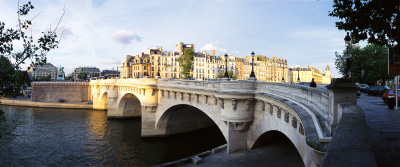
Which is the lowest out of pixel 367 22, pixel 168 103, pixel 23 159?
pixel 23 159

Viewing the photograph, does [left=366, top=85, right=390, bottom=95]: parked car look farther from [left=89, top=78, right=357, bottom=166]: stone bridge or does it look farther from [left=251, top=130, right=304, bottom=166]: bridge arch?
[left=89, top=78, right=357, bottom=166]: stone bridge

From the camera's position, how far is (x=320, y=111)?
8000mm

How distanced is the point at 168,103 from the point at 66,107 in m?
42.3

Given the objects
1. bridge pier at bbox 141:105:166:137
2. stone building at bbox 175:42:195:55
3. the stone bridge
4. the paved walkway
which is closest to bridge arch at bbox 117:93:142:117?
the stone bridge

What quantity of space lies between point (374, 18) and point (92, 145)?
96.4 ft

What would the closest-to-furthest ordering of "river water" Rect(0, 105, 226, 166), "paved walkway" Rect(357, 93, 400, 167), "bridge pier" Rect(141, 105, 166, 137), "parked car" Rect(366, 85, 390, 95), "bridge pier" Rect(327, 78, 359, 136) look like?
"paved walkway" Rect(357, 93, 400, 167)
"bridge pier" Rect(327, 78, 359, 136)
"river water" Rect(0, 105, 226, 166)
"parked car" Rect(366, 85, 390, 95)
"bridge pier" Rect(141, 105, 166, 137)

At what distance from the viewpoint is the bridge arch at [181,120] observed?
30.7m

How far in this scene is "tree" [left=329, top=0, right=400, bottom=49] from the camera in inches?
315

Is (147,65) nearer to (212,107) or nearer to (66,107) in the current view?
(66,107)

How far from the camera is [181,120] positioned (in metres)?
33.0

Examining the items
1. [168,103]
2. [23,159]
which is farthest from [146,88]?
[23,159]

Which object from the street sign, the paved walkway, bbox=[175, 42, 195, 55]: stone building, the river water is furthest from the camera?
bbox=[175, 42, 195, 55]: stone building

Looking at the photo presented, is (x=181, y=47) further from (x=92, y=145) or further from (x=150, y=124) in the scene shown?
(x=92, y=145)

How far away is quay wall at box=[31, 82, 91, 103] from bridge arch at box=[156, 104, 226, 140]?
46296 mm
